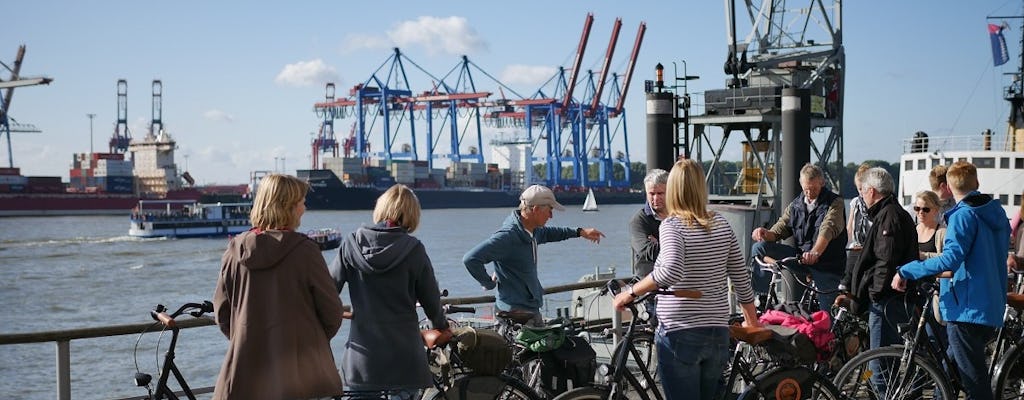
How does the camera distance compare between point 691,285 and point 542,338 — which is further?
point 542,338

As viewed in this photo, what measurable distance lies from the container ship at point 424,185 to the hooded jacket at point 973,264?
94.3 m

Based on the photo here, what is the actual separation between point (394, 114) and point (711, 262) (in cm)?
11145

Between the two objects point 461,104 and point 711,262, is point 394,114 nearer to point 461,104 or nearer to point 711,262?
point 461,104

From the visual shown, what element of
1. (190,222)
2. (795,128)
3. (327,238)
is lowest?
(327,238)

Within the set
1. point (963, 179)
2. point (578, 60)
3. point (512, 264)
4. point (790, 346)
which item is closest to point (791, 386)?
point (790, 346)

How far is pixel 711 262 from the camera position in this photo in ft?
13.0

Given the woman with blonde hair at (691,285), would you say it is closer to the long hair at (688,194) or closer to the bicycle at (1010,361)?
the long hair at (688,194)

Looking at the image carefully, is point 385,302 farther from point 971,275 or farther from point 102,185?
point 102,185

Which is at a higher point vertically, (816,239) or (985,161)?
(985,161)

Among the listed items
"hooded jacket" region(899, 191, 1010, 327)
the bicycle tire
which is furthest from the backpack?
"hooded jacket" region(899, 191, 1010, 327)

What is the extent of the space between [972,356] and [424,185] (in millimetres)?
110005

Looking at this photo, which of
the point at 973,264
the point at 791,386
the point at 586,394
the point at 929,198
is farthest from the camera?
the point at 929,198

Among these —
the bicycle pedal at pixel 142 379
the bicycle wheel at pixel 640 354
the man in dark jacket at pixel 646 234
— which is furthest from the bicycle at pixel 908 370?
the bicycle pedal at pixel 142 379

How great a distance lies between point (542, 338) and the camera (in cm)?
436
